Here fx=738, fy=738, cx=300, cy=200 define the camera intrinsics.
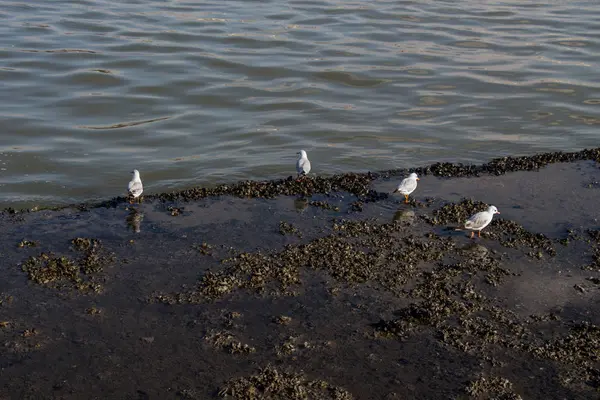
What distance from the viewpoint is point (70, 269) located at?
1040 cm

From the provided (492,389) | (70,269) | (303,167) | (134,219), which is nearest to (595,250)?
(492,389)

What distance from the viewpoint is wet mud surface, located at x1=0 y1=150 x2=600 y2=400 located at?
824 cm

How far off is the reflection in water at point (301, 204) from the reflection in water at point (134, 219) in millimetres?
2652

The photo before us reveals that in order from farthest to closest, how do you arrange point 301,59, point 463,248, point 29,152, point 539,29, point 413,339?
point 539,29 < point 301,59 < point 29,152 < point 463,248 < point 413,339

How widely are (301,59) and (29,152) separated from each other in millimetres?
10371

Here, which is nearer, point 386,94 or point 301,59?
point 386,94

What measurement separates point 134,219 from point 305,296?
12.7 ft

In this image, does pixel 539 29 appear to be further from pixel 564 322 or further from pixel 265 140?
pixel 564 322

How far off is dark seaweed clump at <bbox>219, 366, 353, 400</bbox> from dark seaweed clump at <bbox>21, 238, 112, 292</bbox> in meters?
2.90

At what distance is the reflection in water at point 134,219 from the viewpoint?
11977mm

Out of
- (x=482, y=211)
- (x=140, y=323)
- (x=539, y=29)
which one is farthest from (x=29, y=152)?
(x=539, y=29)

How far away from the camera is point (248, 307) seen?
9.58 meters

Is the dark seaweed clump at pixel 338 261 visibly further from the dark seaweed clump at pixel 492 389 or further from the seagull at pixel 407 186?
the dark seaweed clump at pixel 492 389

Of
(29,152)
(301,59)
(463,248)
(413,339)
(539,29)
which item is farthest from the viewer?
(539,29)
